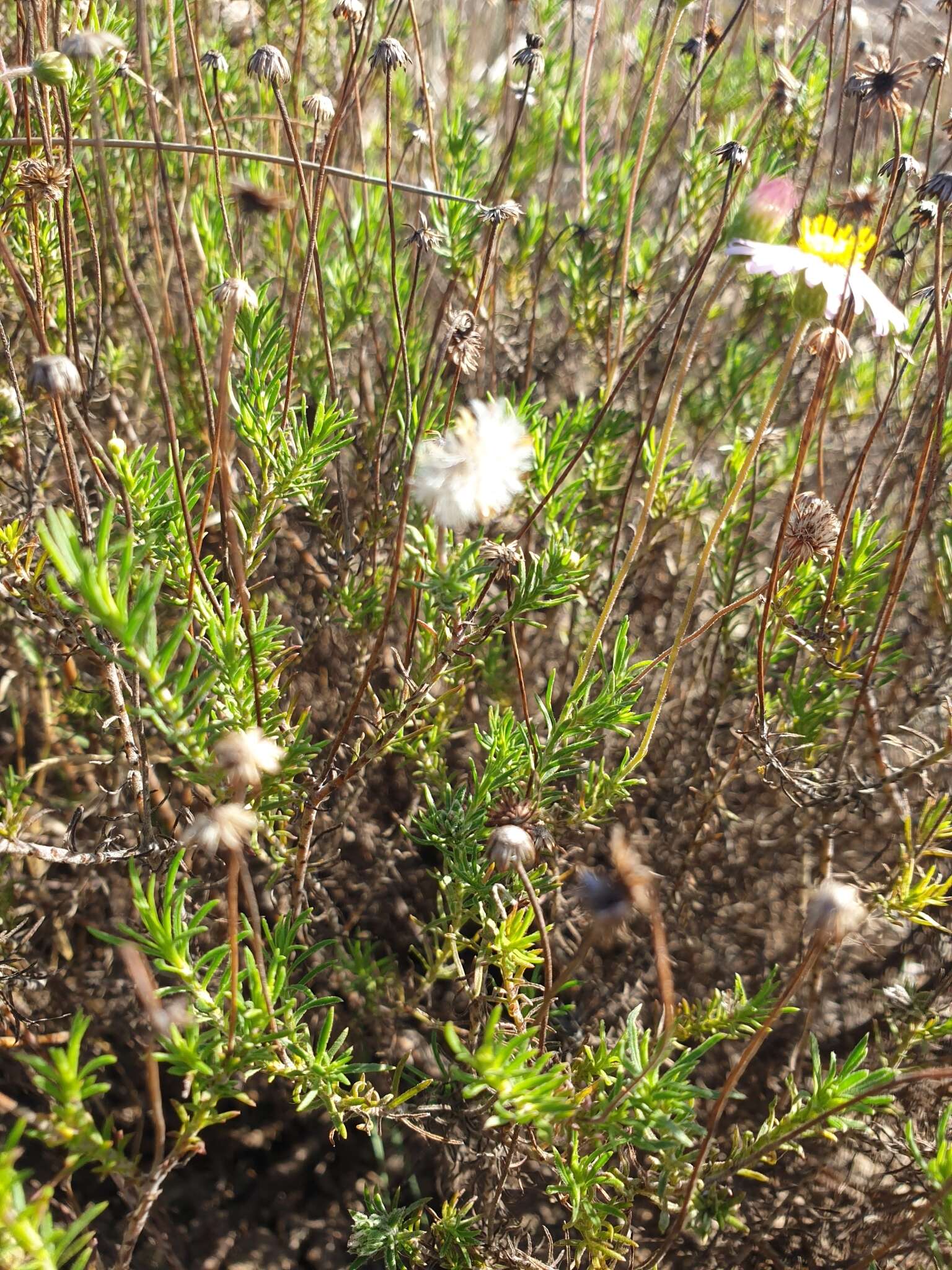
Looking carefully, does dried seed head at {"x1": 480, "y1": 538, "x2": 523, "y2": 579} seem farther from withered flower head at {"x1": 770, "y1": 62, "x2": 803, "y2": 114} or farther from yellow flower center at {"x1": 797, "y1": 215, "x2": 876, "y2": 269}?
withered flower head at {"x1": 770, "y1": 62, "x2": 803, "y2": 114}

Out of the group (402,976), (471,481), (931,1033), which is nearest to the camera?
(471,481)

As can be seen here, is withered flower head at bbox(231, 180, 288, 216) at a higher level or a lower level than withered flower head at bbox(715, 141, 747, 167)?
lower

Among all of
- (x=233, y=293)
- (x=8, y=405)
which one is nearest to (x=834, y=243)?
(x=233, y=293)

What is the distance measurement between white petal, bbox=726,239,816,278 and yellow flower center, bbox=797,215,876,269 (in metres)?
0.08

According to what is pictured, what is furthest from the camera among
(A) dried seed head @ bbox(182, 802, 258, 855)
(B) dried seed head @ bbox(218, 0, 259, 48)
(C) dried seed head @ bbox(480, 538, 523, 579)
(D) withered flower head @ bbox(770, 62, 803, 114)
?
(D) withered flower head @ bbox(770, 62, 803, 114)

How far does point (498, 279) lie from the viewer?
8.93 ft

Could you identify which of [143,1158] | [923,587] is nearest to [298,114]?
[923,587]

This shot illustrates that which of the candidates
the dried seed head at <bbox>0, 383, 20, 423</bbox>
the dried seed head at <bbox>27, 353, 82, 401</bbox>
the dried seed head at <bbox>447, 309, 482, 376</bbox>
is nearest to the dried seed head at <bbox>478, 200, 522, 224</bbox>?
the dried seed head at <bbox>447, 309, 482, 376</bbox>

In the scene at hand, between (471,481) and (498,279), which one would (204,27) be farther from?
(471,481)

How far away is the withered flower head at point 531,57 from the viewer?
184 cm

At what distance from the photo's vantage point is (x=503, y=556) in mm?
1385

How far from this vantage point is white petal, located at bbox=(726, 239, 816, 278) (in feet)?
3.89

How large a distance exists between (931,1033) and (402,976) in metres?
1.08

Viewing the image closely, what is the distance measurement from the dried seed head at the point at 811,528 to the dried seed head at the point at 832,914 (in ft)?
1.76
